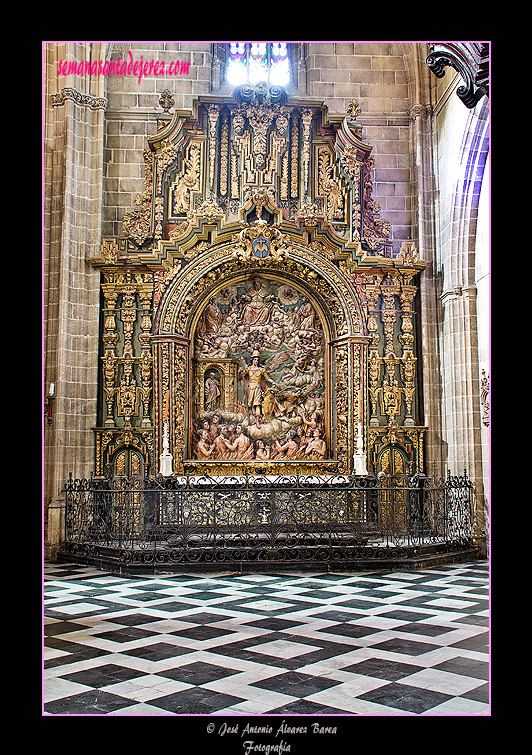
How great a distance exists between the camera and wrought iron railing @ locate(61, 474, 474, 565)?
1034cm

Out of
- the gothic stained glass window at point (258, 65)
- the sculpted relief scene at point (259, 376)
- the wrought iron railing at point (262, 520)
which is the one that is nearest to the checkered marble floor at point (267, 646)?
the wrought iron railing at point (262, 520)

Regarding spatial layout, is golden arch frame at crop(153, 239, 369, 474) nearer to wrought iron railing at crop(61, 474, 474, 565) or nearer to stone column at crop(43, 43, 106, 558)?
wrought iron railing at crop(61, 474, 474, 565)

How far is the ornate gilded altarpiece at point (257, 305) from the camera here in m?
13.5

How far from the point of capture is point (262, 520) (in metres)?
11.3

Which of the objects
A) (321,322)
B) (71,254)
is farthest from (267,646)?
(71,254)

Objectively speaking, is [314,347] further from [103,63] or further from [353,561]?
[103,63]

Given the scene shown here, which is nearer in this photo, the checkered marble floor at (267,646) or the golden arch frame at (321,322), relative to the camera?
the checkered marble floor at (267,646)

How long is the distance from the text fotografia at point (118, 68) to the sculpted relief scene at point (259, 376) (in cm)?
458

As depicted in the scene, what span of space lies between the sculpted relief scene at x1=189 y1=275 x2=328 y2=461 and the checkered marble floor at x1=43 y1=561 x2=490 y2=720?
4.56m

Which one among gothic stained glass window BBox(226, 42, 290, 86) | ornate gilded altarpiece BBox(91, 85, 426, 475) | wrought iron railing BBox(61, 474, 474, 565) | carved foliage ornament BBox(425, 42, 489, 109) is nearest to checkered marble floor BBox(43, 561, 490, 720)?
wrought iron railing BBox(61, 474, 474, 565)

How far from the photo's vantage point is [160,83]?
15.0 m

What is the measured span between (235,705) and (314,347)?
34.7 feet

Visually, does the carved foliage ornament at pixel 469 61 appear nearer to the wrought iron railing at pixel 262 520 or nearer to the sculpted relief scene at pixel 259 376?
the wrought iron railing at pixel 262 520

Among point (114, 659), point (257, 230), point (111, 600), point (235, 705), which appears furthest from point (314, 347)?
point (235, 705)
